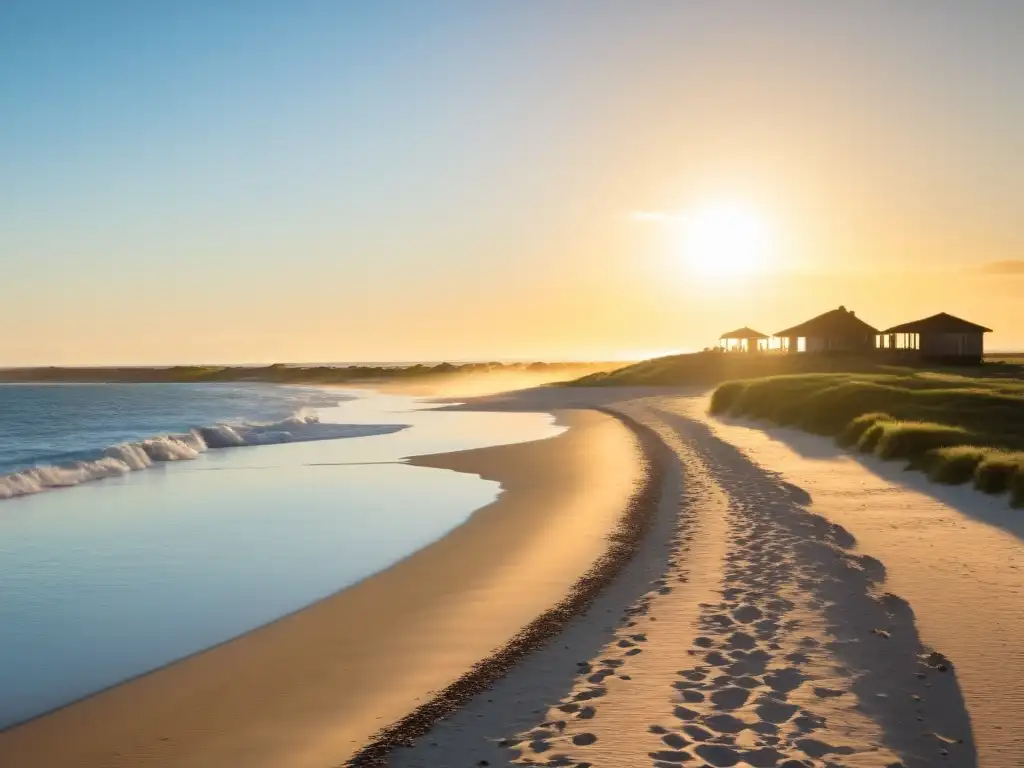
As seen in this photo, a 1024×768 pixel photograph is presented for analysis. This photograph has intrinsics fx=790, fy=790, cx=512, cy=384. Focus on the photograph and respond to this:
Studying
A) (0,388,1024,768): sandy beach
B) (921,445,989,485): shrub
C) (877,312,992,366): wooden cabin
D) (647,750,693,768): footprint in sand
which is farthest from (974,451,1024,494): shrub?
(877,312,992,366): wooden cabin

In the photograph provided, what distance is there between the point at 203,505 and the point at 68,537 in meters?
3.61

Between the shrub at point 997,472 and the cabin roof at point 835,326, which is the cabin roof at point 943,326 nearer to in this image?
the cabin roof at point 835,326

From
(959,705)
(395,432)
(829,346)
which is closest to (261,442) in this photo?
(395,432)

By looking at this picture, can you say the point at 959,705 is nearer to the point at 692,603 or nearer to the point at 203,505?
the point at 692,603

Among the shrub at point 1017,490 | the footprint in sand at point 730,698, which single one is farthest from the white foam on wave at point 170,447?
the shrub at point 1017,490

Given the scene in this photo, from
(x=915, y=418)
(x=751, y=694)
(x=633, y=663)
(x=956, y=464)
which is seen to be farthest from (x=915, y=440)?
(x=751, y=694)

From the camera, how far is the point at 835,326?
220 feet

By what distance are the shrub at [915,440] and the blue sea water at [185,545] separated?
999 cm

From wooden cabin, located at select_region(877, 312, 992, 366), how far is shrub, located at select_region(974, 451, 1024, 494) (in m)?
53.8

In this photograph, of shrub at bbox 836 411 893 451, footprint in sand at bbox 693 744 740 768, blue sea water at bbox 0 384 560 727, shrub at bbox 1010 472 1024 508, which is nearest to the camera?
footprint in sand at bbox 693 744 740 768

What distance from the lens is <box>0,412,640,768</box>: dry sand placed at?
5.95 metres

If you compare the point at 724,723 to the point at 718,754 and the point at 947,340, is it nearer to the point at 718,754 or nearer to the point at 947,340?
the point at 718,754

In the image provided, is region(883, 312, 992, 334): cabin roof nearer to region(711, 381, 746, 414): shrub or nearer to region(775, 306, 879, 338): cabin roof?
region(775, 306, 879, 338): cabin roof

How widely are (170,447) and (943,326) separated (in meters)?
58.8
